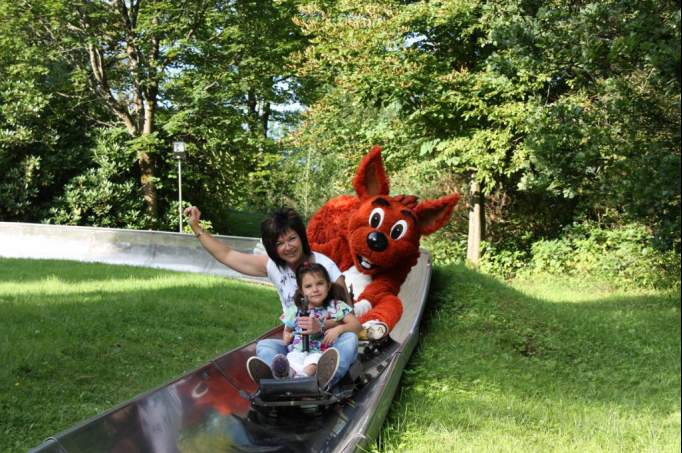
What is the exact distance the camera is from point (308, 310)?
15.5 feet

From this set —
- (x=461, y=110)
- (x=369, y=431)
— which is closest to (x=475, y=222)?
(x=461, y=110)

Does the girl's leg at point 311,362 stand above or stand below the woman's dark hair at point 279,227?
below

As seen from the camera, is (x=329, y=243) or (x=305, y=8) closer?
(x=329, y=243)

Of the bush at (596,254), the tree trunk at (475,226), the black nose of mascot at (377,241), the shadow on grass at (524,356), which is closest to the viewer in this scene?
the shadow on grass at (524,356)

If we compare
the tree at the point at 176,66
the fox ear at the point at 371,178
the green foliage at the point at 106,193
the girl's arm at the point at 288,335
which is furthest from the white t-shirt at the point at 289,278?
the green foliage at the point at 106,193

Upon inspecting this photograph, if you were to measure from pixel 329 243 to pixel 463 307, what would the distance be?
7.37ft

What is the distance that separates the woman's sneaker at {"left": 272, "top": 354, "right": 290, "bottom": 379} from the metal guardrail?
932cm

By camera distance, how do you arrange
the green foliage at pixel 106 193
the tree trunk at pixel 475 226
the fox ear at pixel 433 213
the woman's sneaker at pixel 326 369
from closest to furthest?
the woman's sneaker at pixel 326 369, the fox ear at pixel 433 213, the tree trunk at pixel 475 226, the green foliage at pixel 106 193

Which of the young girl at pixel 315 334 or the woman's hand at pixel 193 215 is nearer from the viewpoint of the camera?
the young girl at pixel 315 334

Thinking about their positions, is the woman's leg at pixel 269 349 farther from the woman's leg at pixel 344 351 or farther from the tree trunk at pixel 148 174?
the tree trunk at pixel 148 174

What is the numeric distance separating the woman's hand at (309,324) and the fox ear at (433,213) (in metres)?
2.56

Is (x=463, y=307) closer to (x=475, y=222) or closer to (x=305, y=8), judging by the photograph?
(x=475, y=222)

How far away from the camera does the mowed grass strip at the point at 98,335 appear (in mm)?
5465

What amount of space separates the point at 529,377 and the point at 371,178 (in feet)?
7.95
